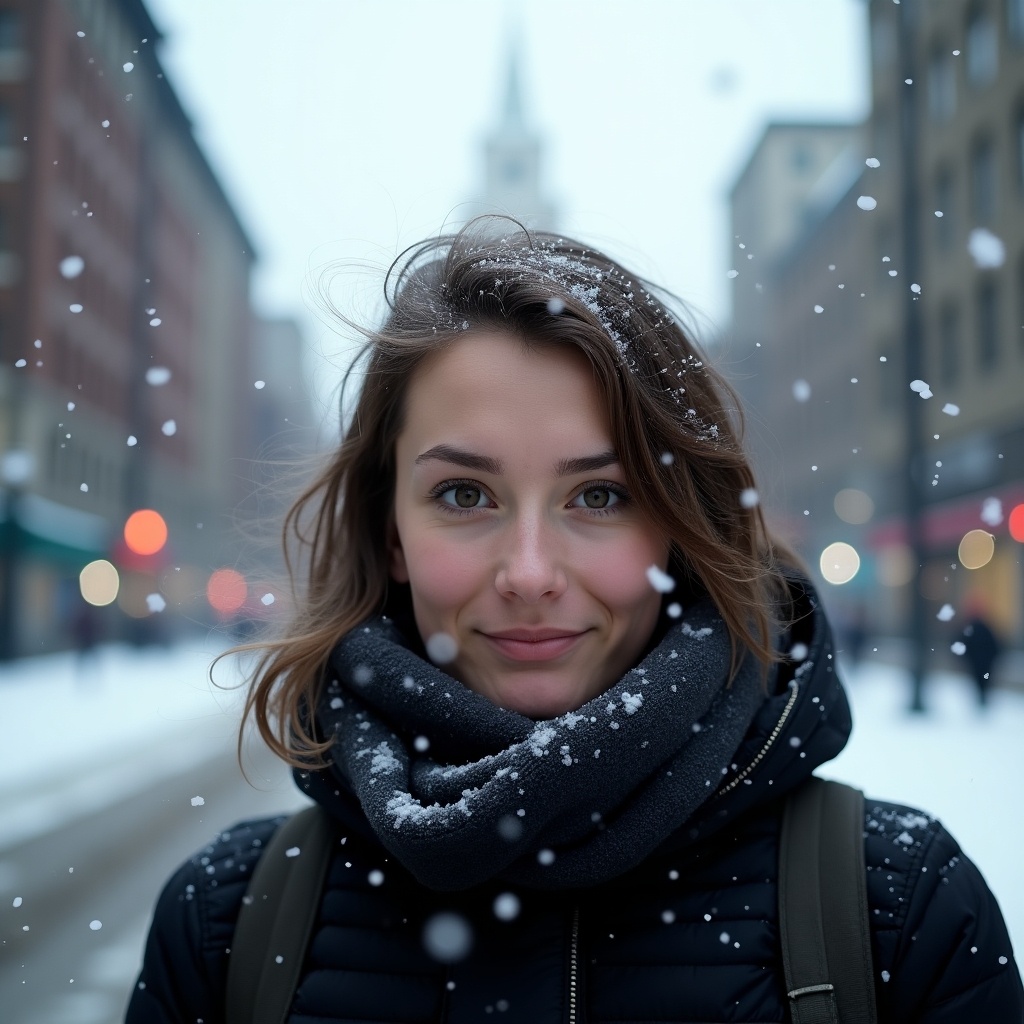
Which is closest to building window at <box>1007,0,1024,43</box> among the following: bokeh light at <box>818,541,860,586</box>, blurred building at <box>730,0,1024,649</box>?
blurred building at <box>730,0,1024,649</box>

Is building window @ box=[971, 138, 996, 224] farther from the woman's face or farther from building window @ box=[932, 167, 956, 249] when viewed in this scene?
the woman's face

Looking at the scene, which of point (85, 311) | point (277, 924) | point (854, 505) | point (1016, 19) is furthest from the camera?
point (854, 505)

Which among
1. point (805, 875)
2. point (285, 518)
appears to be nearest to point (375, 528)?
point (285, 518)

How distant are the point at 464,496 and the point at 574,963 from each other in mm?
740

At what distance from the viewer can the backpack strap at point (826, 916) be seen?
48.9 inches

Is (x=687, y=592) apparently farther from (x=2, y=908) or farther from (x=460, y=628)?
(x=2, y=908)

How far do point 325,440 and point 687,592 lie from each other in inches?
36.8

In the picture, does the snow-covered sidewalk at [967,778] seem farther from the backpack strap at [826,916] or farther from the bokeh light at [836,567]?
the bokeh light at [836,567]

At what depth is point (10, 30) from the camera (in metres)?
18.0

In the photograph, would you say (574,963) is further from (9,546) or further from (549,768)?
(9,546)

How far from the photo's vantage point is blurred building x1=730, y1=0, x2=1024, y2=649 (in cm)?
744

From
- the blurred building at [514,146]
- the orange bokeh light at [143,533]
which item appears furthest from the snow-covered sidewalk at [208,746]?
the blurred building at [514,146]

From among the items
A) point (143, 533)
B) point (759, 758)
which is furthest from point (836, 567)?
point (143, 533)

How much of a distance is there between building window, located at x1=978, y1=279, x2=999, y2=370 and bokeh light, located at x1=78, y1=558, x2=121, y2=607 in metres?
22.0
